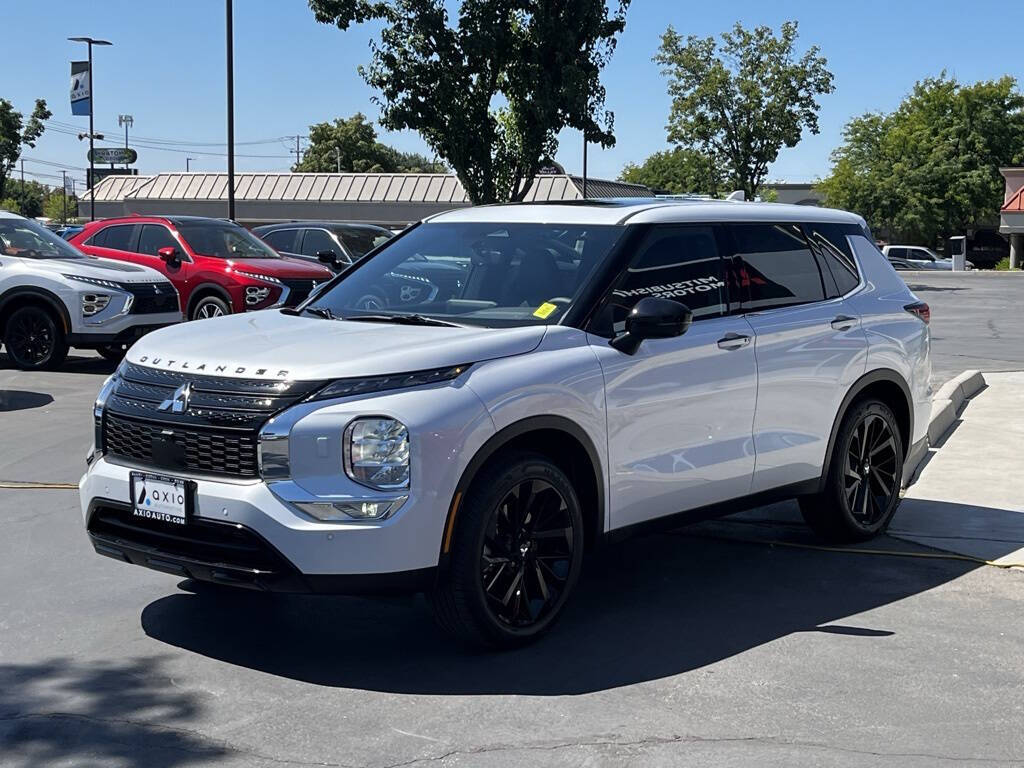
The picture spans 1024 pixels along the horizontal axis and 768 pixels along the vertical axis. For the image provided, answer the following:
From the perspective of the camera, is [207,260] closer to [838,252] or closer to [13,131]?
[838,252]

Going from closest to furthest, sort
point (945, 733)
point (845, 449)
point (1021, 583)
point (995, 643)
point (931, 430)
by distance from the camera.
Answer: point (945, 733) → point (995, 643) → point (1021, 583) → point (845, 449) → point (931, 430)

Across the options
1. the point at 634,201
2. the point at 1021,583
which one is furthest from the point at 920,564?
the point at 634,201

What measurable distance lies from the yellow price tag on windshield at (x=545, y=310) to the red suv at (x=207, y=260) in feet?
36.3

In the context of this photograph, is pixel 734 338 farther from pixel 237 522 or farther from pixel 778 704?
pixel 237 522

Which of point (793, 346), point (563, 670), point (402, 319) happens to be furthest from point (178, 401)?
point (793, 346)

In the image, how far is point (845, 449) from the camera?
7062 millimetres

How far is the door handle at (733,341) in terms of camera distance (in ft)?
20.4

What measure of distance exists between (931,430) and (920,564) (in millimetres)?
3816

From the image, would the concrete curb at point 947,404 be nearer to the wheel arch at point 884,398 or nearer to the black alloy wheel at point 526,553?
the wheel arch at point 884,398

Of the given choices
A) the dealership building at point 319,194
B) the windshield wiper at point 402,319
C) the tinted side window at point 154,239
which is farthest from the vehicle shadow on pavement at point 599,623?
the dealership building at point 319,194

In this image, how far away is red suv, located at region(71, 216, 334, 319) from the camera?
55.1 feet

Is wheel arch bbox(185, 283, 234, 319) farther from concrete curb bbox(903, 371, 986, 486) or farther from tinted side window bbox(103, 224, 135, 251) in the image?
concrete curb bbox(903, 371, 986, 486)

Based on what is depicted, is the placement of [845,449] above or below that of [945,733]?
above

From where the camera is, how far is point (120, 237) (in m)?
17.7
